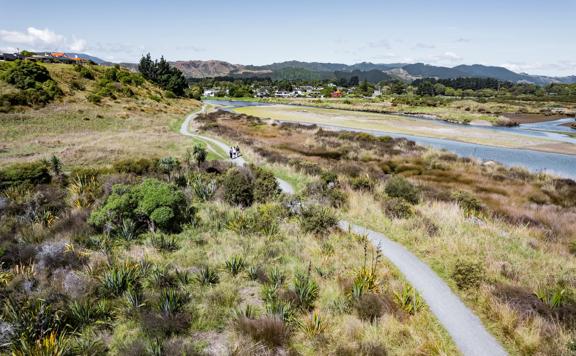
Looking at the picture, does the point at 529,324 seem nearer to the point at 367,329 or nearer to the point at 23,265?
the point at 367,329

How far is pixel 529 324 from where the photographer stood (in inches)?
287

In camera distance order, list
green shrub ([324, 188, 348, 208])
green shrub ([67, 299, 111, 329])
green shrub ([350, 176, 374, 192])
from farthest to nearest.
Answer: green shrub ([350, 176, 374, 192]), green shrub ([324, 188, 348, 208]), green shrub ([67, 299, 111, 329])

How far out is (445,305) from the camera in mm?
8219

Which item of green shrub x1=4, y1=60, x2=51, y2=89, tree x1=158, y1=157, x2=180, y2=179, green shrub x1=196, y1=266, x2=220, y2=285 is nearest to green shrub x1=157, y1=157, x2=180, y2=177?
tree x1=158, y1=157, x2=180, y2=179

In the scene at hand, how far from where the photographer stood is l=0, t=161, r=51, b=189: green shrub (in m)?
18.0

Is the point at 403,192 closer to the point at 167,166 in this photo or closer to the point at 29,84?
the point at 167,166

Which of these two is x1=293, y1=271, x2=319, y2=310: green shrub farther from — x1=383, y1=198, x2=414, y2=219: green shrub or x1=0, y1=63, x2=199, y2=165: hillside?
x1=0, y1=63, x2=199, y2=165: hillside

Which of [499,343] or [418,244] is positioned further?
[418,244]

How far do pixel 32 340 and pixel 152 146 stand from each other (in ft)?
102

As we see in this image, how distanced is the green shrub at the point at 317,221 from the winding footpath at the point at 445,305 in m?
1.81

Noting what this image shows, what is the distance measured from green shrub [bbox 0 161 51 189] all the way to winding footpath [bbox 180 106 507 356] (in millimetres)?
19329

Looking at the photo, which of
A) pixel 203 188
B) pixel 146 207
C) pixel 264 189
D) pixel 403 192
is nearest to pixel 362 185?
pixel 403 192

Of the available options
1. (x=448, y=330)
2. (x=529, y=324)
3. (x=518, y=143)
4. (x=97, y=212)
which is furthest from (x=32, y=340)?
(x=518, y=143)

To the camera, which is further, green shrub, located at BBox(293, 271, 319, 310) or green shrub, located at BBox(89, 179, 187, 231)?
green shrub, located at BBox(89, 179, 187, 231)
